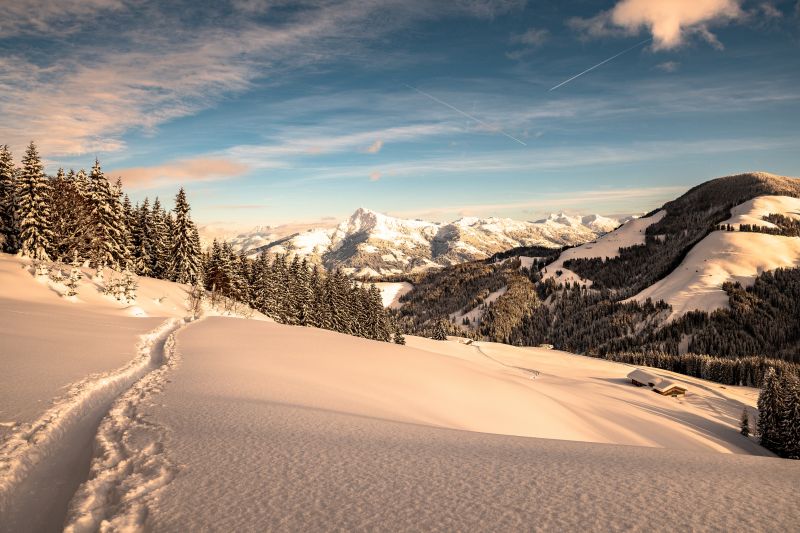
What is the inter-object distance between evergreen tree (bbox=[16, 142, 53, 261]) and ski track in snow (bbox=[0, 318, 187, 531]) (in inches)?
1989

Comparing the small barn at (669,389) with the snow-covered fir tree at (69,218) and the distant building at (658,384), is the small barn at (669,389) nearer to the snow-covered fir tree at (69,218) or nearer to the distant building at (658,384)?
the distant building at (658,384)

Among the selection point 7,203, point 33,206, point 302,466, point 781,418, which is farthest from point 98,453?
point 781,418

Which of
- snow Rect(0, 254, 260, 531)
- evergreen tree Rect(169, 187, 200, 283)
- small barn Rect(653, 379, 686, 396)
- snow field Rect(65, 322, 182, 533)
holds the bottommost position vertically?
small barn Rect(653, 379, 686, 396)

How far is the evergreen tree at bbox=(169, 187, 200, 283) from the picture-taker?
65.4 meters

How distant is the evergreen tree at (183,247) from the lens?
65.4 metres

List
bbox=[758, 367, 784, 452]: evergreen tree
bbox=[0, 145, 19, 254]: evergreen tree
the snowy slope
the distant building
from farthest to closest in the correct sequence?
the distant building
bbox=[758, 367, 784, 452]: evergreen tree
bbox=[0, 145, 19, 254]: evergreen tree
the snowy slope

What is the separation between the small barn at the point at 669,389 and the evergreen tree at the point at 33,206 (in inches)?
4287

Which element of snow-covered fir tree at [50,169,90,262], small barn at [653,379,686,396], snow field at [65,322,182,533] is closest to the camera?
snow field at [65,322,182,533]

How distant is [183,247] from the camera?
6812 centimetres

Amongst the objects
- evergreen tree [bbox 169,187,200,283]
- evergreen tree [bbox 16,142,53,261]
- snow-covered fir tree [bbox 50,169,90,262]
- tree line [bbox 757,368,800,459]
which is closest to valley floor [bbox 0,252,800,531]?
evergreen tree [bbox 16,142,53,261]

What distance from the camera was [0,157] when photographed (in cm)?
5191

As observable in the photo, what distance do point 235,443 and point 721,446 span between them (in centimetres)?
6183

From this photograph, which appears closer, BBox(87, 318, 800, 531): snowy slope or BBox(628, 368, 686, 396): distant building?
BBox(87, 318, 800, 531): snowy slope

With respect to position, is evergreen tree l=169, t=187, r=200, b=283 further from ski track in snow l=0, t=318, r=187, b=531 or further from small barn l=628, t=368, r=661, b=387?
small barn l=628, t=368, r=661, b=387
